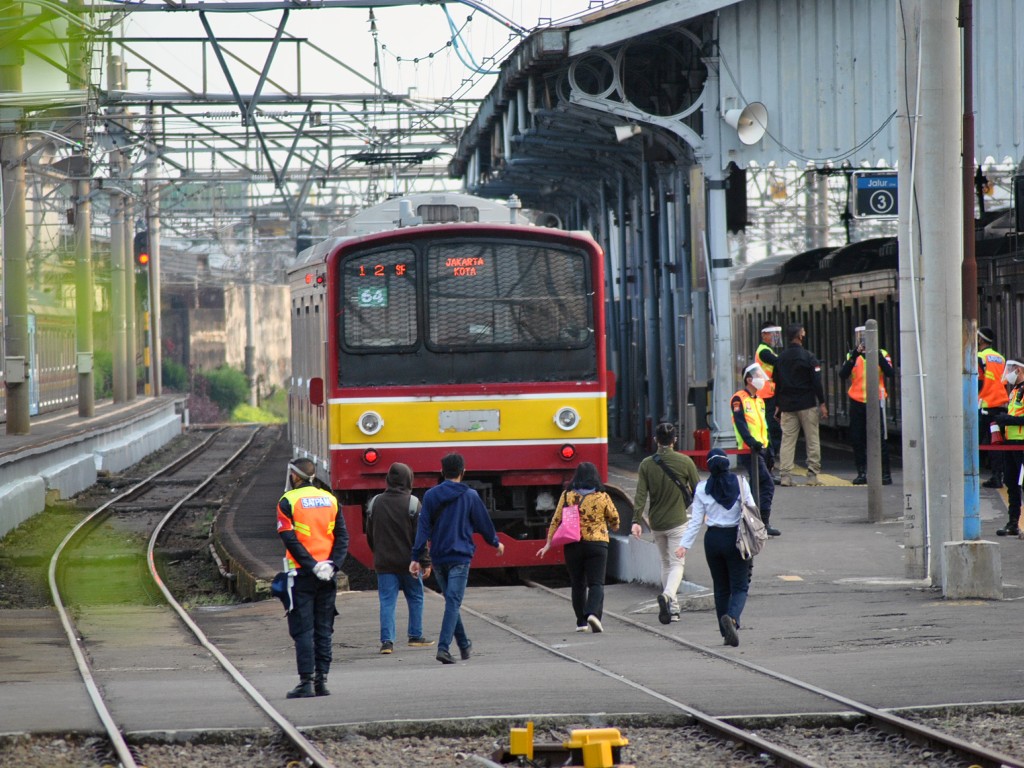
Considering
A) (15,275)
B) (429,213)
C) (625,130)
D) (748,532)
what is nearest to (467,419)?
(429,213)

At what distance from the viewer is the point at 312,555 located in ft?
30.7

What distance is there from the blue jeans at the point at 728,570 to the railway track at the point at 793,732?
1.18 ft

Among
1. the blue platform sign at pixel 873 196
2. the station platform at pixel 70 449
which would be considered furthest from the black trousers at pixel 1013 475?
the station platform at pixel 70 449

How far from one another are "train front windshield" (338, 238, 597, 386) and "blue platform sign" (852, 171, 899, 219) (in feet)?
12.4

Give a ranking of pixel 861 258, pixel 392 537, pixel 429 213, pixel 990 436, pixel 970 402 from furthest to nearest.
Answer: pixel 861 258 < pixel 990 436 < pixel 429 213 < pixel 970 402 < pixel 392 537

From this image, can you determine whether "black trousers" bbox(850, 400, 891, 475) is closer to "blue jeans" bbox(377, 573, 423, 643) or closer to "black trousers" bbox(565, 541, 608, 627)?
Result: "black trousers" bbox(565, 541, 608, 627)

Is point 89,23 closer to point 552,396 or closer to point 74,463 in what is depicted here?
point 552,396

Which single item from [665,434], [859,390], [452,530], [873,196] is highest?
[873,196]

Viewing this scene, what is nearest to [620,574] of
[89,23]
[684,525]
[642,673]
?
[684,525]

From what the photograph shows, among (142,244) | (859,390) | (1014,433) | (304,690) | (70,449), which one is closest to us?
(304,690)

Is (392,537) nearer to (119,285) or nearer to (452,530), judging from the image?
(452,530)

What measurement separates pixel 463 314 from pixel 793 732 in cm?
716

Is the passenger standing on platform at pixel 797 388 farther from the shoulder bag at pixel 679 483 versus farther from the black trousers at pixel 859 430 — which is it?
the shoulder bag at pixel 679 483

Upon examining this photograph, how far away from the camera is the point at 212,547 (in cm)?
1917
